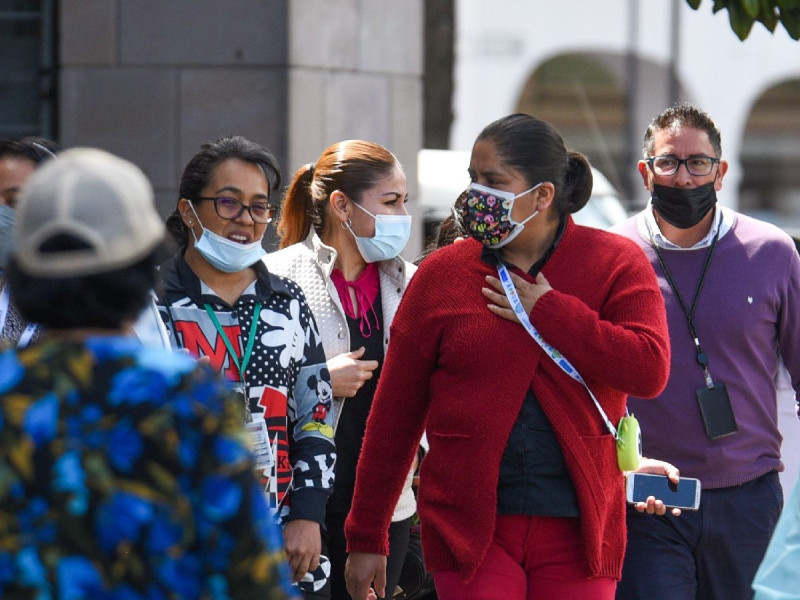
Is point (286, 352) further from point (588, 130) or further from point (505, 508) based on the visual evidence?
point (588, 130)

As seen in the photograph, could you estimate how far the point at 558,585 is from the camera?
3936 mm

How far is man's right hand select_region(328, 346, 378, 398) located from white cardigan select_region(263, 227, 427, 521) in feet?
0.28

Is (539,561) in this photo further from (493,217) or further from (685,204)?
(685,204)

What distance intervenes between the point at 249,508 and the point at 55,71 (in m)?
5.88

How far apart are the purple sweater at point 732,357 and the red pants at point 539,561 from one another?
1124mm

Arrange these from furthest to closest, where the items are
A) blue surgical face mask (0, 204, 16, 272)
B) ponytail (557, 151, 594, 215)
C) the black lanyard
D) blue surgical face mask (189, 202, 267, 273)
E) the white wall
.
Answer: the white wall
the black lanyard
blue surgical face mask (0, 204, 16, 272)
blue surgical face mask (189, 202, 267, 273)
ponytail (557, 151, 594, 215)

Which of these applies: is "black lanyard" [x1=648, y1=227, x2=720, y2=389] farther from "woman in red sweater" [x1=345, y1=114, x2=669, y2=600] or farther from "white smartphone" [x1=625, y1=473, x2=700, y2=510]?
"woman in red sweater" [x1=345, y1=114, x2=669, y2=600]

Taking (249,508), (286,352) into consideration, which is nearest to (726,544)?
(286,352)

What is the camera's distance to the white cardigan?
514cm

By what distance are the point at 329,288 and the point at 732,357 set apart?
54.0 inches

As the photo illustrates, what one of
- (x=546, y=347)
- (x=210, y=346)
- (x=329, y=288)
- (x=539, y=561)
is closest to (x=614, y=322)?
→ (x=546, y=347)

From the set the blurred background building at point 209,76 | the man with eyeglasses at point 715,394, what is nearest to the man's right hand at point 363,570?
the man with eyeglasses at point 715,394

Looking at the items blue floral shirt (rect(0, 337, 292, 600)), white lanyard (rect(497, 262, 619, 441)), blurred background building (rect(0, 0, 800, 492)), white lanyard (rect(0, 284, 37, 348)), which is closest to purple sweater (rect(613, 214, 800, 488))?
white lanyard (rect(497, 262, 619, 441))

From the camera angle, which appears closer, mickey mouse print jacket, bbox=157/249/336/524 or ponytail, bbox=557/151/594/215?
ponytail, bbox=557/151/594/215
